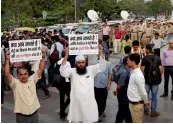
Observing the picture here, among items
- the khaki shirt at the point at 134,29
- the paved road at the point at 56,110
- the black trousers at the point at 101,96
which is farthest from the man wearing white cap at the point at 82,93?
the khaki shirt at the point at 134,29

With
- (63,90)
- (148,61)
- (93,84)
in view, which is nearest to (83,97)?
(93,84)

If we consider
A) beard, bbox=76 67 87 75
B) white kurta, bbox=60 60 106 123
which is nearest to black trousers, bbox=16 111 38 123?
white kurta, bbox=60 60 106 123

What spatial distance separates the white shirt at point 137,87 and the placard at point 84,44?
2.87 feet

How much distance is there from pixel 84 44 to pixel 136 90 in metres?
1.23

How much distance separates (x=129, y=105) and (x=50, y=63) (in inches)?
210

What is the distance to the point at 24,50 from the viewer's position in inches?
232

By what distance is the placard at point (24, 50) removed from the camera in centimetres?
582

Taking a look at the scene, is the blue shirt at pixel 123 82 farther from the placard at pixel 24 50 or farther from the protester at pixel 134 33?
the protester at pixel 134 33

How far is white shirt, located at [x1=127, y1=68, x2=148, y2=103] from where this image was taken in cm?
557

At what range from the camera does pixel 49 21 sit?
38562 millimetres

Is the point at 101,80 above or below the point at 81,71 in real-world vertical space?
below

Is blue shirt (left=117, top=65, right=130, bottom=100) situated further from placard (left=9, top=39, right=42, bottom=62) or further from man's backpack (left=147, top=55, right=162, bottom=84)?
placard (left=9, top=39, right=42, bottom=62)

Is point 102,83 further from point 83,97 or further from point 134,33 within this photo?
point 134,33

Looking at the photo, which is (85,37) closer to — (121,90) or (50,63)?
(121,90)
